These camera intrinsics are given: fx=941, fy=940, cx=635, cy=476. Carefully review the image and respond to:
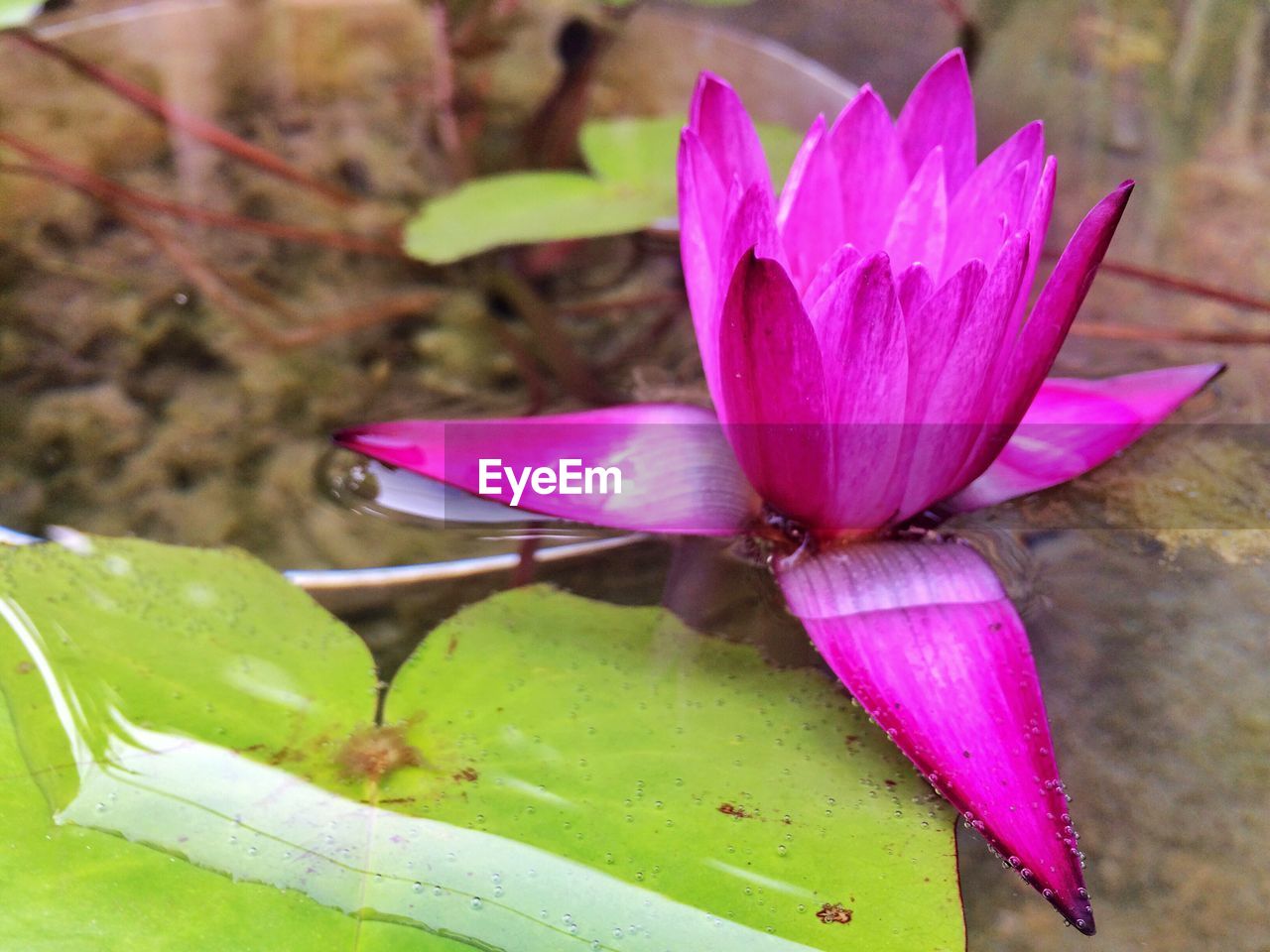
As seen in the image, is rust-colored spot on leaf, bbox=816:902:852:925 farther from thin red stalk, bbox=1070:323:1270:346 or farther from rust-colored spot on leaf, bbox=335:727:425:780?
thin red stalk, bbox=1070:323:1270:346

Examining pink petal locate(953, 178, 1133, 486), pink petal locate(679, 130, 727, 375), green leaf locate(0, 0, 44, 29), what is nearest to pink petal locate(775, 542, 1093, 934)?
pink petal locate(953, 178, 1133, 486)

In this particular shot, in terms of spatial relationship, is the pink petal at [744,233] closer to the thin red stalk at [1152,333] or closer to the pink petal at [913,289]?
the pink petal at [913,289]

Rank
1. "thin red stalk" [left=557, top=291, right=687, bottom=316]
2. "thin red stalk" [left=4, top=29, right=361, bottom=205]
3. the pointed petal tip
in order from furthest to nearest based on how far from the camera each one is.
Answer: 1. "thin red stalk" [left=4, top=29, right=361, bottom=205]
2. "thin red stalk" [left=557, top=291, right=687, bottom=316]
3. the pointed petal tip

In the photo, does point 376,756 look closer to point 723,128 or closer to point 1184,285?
point 723,128

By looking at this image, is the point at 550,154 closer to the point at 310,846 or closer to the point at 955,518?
the point at 955,518

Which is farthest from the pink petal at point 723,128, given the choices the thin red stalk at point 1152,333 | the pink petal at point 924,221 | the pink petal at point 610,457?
the thin red stalk at point 1152,333

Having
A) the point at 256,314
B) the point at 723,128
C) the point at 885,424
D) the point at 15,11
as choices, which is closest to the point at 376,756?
the point at 885,424
